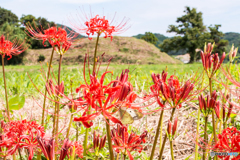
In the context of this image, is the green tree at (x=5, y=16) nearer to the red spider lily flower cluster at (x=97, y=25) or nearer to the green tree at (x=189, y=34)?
the green tree at (x=189, y=34)

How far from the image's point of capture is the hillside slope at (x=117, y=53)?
24172 mm

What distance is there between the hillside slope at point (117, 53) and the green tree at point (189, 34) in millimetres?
12406

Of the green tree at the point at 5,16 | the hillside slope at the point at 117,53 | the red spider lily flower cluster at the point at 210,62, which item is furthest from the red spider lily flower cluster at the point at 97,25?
the green tree at the point at 5,16

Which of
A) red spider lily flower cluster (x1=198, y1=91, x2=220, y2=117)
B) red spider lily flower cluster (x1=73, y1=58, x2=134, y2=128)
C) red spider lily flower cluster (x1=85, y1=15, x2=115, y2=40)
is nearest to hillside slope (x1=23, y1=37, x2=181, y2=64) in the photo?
red spider lily flower cluster (x1=85, y1=15, x2=115, y2=40)

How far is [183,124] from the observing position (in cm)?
232

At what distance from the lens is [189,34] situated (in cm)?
3931

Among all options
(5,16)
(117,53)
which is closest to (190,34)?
(117,53)

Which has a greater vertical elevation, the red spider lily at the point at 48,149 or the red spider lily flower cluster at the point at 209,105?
the red spider lily flower cluster at the point at 209,105

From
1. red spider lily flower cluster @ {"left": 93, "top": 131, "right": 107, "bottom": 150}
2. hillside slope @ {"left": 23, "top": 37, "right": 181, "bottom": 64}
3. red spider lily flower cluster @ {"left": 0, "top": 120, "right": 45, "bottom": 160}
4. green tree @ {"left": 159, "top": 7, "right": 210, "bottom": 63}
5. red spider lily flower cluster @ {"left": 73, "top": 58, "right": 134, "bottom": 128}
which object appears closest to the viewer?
red spider lily flower cluster @ {"left": 73, "top": 58, "right": 134, "bottom": 128}

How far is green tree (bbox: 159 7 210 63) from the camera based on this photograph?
39094 mm

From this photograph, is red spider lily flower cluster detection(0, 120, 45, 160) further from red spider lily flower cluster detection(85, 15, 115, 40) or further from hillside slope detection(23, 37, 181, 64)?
hillside slope detection(23, 37, 181, 64)

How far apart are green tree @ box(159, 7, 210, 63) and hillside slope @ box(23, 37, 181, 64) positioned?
12.4m

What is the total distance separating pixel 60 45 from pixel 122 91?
97cm

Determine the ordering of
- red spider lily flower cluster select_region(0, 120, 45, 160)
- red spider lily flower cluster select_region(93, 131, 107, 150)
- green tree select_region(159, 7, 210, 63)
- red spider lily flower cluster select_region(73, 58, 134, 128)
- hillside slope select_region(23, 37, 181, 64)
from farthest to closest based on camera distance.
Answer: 1. green tree select_region(159, 7, 210, 63)
2. hillside slope select_region(23, 37, 181, 64)
3. red spider lily flower cluster select_region(93, 131, 107, 150)
4. red spider lily flower cluster select_region(0, 120, 45, 160)
5. red spider lily flower cluster select_region(73, 58, 134, 128)
